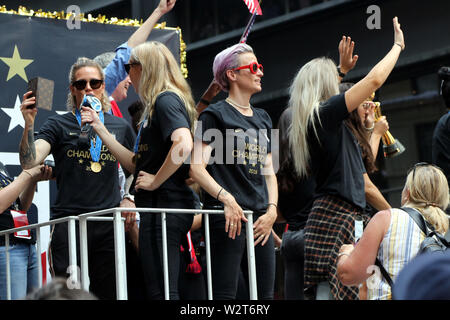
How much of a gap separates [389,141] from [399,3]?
5.14 metres

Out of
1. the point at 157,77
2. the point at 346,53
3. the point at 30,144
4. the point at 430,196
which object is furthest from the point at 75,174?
the point at 430,196

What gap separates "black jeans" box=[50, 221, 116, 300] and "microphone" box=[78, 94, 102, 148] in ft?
1.62

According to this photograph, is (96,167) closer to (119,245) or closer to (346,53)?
(119,245)

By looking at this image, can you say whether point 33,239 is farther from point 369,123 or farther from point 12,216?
point 369,123

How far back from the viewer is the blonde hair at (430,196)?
3.80m

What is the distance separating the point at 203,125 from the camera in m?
4.38

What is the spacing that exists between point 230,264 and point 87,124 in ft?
4.05

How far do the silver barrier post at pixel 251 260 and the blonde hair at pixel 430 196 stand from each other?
871 millimetres

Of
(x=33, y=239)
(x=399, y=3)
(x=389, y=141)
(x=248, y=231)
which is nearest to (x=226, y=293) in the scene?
(x=248, y=231)

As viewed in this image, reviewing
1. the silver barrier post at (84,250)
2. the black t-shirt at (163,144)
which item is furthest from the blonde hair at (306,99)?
the silver barrier post at (84,250)

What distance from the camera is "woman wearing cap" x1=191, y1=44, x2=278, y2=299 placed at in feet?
13.7

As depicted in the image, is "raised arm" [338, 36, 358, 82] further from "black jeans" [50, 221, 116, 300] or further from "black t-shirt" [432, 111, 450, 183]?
"black jeans" [50, 221, 116, 300]

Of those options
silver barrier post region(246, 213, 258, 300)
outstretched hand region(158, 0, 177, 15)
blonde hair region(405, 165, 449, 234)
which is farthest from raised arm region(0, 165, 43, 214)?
blonde hair region(405, 165, 449, 234)

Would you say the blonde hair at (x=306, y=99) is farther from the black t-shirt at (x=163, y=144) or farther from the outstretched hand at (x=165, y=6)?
the outstretched hand at (x=165, y=6)
